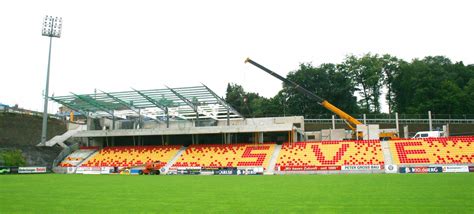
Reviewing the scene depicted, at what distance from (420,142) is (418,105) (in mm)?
30719

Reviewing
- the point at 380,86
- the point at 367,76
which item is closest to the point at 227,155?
the point at 367,76

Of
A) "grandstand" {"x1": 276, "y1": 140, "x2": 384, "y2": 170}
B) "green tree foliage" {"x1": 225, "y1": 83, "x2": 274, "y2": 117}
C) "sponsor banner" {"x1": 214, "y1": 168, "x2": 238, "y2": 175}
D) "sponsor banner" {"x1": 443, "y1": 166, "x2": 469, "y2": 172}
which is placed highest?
"green tree foliage" {"x1": 225, "y1": 83, "x2": 274, "y2": 117}

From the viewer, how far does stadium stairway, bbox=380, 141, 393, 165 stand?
129ft

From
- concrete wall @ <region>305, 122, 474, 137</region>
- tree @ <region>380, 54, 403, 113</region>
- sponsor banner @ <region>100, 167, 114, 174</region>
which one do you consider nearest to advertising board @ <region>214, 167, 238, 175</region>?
sponsor banner @ <region>100, 167, 114, 174</region>

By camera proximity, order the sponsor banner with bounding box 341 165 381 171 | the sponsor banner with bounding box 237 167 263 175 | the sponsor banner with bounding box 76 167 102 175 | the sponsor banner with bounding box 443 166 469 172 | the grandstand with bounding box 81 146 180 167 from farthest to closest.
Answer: the grandstand with bounding box 81 146 180 167 < the sponsor banner with bounding box 76 167 102 175 < the sponsor banner with bounding box 237 167 263 175 < the sponsor banner with bounding box 341 165 381 171 < the sponsor banner with bounding box 443 166 469 172

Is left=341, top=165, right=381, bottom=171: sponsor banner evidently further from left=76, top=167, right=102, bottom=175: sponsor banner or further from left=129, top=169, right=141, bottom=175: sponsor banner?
left=76, top=167, right=102, bottom=175: sponsor banner

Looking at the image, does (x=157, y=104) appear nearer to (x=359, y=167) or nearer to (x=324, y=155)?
(x=324, y=155)

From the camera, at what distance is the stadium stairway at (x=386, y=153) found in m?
39.4

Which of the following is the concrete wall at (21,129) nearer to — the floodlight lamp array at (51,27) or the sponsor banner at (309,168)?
the floodlight lamp array at (51,27)

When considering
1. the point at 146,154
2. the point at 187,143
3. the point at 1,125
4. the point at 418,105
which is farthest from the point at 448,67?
the point at 1,125

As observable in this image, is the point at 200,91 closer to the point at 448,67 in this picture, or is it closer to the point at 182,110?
the point at 182,110

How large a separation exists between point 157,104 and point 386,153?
27.4 m

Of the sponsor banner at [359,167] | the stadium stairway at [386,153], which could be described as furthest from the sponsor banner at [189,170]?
the stadium stairway at [386,153]

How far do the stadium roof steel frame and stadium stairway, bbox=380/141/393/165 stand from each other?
1792 centimetres
